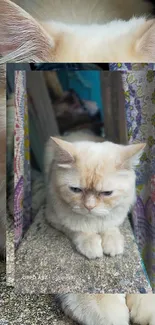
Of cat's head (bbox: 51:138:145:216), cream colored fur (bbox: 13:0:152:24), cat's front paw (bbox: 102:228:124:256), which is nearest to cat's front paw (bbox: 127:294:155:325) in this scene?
cat's front paw (bbox: 102:228:124:256)

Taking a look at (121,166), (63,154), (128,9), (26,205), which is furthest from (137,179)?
(128,9)

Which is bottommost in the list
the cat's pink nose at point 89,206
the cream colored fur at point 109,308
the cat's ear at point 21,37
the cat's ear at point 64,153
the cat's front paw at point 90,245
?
the cream colored fur at point 109,308

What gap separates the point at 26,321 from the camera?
883 mm

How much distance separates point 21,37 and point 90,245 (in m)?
0.51

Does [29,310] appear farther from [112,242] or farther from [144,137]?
[144,137]

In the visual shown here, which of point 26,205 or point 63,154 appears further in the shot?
point 26,205

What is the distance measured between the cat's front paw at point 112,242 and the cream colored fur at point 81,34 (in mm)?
415

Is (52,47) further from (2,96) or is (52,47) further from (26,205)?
(26,205)

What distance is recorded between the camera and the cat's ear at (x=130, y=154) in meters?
0.85

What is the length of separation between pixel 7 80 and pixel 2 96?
69 mm

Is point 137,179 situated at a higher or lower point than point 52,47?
lower

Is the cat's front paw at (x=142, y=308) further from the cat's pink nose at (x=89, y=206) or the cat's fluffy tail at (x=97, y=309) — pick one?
the cat's pink nose at (x=89, y=206)

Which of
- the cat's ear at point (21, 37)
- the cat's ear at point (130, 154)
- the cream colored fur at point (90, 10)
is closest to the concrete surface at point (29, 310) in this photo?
the cat's ear at point (130, 154)

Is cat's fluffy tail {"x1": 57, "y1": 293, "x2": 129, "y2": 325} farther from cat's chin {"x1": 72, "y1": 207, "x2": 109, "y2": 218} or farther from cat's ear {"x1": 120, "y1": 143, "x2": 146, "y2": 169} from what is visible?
cat's ear {"x1": 120, "y1": 143, "x2": 146, "y2": 169}
